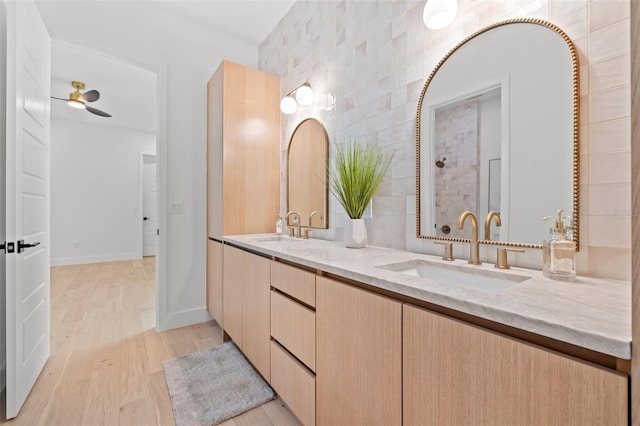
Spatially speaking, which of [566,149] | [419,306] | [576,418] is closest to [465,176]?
[566,149]

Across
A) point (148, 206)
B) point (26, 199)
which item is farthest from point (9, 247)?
point (148, 206)

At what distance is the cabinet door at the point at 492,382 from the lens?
0.47 meters

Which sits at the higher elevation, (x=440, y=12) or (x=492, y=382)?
(x=440, y=12)

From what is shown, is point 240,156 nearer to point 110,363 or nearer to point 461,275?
point 110,363

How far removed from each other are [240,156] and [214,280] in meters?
1.08

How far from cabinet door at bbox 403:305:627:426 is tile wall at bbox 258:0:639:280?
55 cm

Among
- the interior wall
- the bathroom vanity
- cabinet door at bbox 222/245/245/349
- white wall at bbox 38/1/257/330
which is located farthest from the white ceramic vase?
the interior wall

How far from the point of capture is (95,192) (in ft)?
17.1

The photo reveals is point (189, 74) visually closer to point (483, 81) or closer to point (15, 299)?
point (15, 299)

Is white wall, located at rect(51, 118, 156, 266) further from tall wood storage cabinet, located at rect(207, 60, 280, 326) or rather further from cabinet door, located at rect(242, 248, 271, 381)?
cabinet door, located at rect(242, 248, 271, 381)

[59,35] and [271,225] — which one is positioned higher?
[59,35]

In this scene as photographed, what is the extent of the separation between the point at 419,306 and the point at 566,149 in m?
0.73

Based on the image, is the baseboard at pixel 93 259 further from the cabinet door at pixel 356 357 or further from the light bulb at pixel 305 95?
the cabinet door at pixel 356 357

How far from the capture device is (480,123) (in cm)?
116
